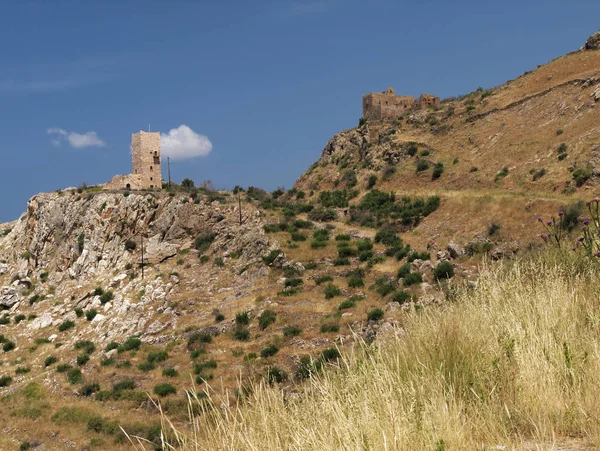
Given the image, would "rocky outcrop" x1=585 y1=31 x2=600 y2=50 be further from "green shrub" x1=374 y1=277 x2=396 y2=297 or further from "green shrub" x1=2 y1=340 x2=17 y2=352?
"green shrub" x1=2 y1=340 x2=17 y2=352

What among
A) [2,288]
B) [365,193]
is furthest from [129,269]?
[365,193]

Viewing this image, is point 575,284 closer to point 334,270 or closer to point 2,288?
point 334,270

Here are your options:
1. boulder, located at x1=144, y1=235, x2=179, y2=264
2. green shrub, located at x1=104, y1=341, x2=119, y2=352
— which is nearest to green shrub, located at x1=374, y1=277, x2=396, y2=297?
green shrub, located at x1=104, y1=341, x2=119, y2=352

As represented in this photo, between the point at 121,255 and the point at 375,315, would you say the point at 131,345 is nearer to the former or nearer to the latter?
the point at 375,315

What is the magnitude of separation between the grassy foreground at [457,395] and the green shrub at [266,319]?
60.5 ft

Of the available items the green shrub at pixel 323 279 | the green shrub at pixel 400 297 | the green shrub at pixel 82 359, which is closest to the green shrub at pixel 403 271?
the green shrub at pixel 400 297

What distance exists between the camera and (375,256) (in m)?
30.4

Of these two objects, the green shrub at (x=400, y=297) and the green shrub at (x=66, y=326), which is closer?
the green shrub at (x=400, y=297)

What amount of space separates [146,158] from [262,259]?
2208 cm

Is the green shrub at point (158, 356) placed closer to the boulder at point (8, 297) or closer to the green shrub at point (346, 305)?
the green shrub at point (346, 305)

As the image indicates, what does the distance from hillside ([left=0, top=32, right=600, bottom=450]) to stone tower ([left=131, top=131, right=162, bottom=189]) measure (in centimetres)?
473

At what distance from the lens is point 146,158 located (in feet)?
158

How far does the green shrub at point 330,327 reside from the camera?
21133mm

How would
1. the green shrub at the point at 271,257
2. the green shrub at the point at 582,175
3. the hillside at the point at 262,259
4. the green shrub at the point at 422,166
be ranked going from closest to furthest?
the hillside at the point at 262,259
the green shrub at the point at 582,175
the green shrub at the point at 271,257
the green shrub at the point at 422,166
